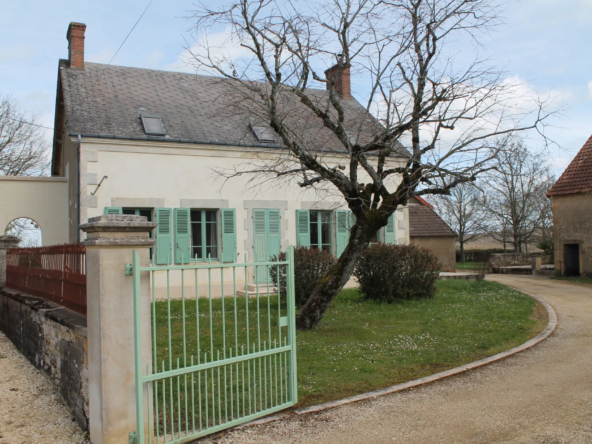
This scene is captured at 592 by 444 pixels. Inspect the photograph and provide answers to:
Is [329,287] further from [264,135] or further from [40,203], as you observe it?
[40,203]

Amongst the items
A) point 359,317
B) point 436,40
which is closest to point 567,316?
point 359,317

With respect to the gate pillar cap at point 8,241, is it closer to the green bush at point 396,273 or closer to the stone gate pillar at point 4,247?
the stone gate pillar at point 4,247

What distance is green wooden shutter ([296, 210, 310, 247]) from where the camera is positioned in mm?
14484

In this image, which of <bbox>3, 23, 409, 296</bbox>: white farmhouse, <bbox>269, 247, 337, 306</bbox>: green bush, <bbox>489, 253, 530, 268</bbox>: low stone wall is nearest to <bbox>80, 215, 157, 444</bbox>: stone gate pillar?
<bbox>269, 247, 337, 306</bbox>: green bush

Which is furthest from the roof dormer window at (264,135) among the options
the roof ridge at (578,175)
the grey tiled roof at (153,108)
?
the roof ridge at (578,175)

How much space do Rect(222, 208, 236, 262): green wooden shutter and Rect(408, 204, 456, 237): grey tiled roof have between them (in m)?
13.7

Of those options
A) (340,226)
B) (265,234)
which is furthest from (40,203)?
(340,226)

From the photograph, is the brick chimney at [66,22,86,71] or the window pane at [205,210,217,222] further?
the brick chimney at [66,22,86,71]

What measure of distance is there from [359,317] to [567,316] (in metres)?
3.96

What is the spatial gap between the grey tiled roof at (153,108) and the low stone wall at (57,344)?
5.96 metres

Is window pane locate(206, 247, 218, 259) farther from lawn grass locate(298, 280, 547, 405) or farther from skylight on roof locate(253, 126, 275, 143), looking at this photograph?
lawn grass locate(298, 280, 547, 405)

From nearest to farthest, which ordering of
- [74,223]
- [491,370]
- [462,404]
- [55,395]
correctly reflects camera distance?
[462,404] → [55,395] → [491,370] → [74,223]

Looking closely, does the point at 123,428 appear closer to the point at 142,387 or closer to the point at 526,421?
the point at 142,387

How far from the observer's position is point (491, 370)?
621cm
